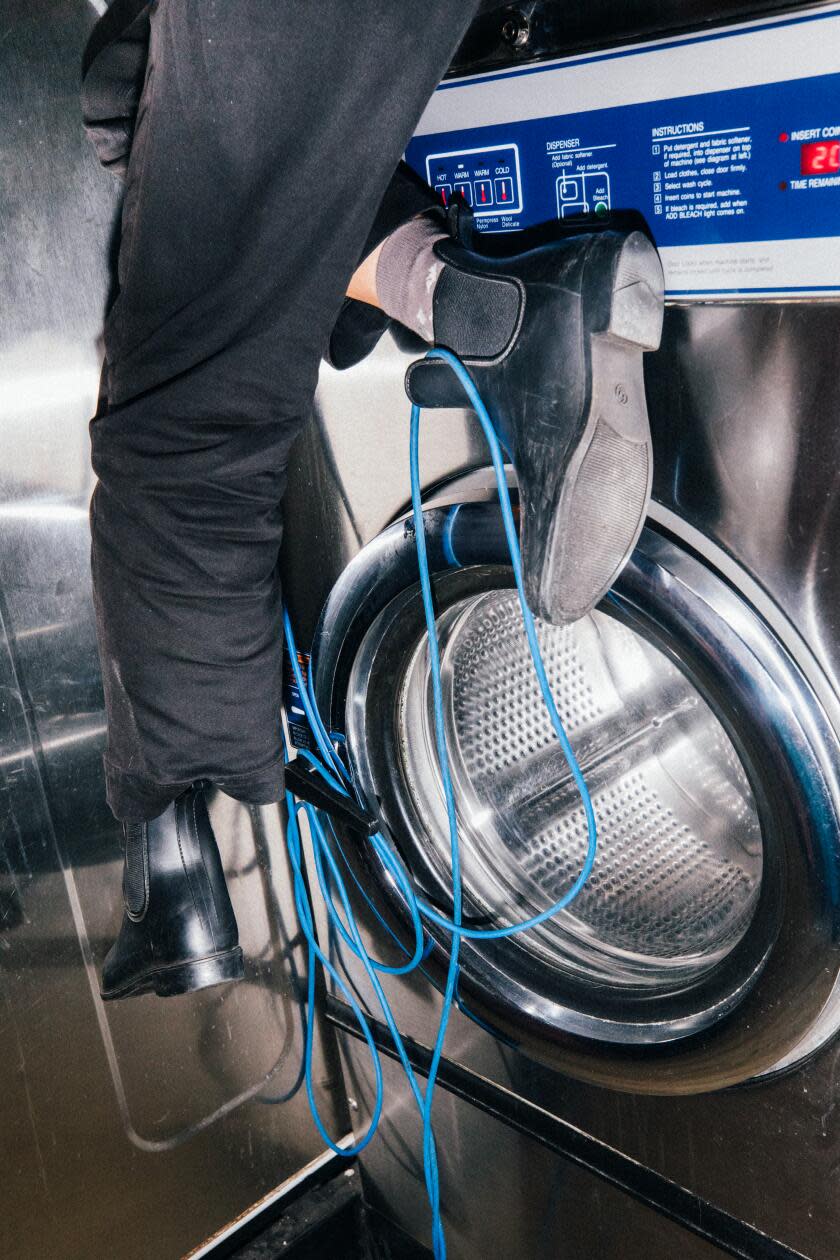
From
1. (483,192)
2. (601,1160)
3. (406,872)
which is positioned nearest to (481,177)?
(483,192)

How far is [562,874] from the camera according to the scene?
4.34 feet

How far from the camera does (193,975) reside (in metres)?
1.25

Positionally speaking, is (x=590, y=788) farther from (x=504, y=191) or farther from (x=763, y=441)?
(x=504, y=191)

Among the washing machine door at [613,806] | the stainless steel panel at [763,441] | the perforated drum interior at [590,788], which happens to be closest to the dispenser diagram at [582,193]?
the stainless steel panel at [763,441]

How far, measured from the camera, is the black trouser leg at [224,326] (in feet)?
2.32

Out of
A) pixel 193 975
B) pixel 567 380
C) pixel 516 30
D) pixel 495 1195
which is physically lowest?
pixel 495 1195

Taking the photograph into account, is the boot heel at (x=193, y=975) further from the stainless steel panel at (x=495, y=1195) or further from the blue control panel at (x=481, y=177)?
the blue control panel at (x=481, y=177)

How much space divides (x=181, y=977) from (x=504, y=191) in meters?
0.88

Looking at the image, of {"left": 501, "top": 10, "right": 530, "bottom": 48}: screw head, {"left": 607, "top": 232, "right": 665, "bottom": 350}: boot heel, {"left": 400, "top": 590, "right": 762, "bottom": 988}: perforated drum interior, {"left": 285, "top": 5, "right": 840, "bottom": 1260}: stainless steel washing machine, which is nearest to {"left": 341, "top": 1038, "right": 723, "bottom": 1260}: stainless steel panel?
{"left": 285, "top": 5, "right": 840, "bottom": 1260}: stainless steel washing machine

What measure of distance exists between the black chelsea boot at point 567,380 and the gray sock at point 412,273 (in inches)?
0.5

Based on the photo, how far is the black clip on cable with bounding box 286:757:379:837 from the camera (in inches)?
48.9

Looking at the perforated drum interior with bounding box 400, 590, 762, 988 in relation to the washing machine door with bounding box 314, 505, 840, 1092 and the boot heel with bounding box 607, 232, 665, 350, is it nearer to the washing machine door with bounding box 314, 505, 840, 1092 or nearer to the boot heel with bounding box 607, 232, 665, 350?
the washing machine door with bounding box 314, 505, 840, 1092

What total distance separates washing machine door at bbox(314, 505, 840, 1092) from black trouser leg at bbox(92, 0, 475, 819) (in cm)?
19

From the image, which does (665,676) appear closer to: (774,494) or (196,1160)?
(774,494)
